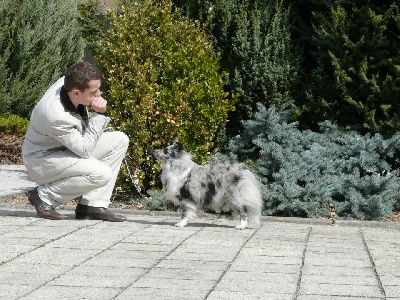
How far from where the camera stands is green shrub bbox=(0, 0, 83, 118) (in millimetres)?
16297

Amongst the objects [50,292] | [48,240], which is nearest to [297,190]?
[48,240]

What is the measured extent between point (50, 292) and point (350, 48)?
7.83 meters

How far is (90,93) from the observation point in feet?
→ 29.2

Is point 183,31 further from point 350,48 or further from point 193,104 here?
point 350,48

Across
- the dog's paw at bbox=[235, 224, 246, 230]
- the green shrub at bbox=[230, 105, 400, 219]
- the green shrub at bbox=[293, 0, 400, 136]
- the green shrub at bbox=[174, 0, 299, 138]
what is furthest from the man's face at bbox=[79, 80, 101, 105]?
the green shrub at bbox=[293, 0, 400, 136]

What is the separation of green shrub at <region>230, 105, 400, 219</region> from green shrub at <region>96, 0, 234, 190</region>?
784 millimetres

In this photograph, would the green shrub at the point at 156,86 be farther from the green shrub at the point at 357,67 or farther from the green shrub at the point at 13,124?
the green shrub at the point at 13,124

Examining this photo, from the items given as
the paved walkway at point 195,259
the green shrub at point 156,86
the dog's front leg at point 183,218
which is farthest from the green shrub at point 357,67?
the dog's front leg at point 183,218

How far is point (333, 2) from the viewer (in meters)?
13.3

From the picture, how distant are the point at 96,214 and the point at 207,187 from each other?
48.9 inches

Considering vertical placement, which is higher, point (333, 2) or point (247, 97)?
point (333, 2)

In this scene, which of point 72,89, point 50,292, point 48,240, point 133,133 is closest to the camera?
point 50,292

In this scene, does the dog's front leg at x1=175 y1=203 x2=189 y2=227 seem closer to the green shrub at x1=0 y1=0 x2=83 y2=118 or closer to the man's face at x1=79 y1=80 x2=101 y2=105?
the man's face at x1=79 y1=80 x2=101 y2=105

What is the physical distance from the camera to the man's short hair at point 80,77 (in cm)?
880
